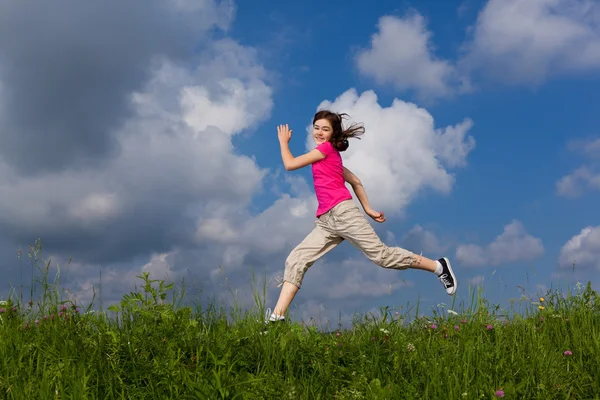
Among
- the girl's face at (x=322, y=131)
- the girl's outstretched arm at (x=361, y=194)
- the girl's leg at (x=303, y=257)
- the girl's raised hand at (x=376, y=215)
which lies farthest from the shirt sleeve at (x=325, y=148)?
the girl's raised hand at (x=376, y=215)

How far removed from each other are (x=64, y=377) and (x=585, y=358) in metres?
4.15

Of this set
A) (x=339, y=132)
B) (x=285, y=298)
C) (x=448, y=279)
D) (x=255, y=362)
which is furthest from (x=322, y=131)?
(x=255, y=362)

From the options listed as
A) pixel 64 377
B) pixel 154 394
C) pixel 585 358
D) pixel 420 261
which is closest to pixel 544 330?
pixel 585 358

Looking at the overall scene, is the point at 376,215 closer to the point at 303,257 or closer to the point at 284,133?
the point at 303,257

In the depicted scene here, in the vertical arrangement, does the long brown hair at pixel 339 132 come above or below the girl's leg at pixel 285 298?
above

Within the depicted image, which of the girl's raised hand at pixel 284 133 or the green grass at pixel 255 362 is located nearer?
the green grass at pixel 255 362

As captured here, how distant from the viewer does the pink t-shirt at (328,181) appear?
23.8 ft

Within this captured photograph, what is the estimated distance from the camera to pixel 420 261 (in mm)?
7746

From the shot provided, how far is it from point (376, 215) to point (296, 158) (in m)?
1.46

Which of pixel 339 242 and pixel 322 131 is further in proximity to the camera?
pixel 322 131

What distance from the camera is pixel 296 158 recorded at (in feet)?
23.5

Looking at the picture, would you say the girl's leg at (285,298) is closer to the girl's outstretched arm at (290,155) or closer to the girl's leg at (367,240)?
the girl's leg at (367,240)

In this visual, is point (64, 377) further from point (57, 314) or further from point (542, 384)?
point (542, 384)

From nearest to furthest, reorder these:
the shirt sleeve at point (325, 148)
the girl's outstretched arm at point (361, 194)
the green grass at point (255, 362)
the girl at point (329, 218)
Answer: the green grass at point (255, 362), the girl at point (329, 218), the shirt sleeve at point (325, 148), the girl's outstretched arm at point (361, 194)
